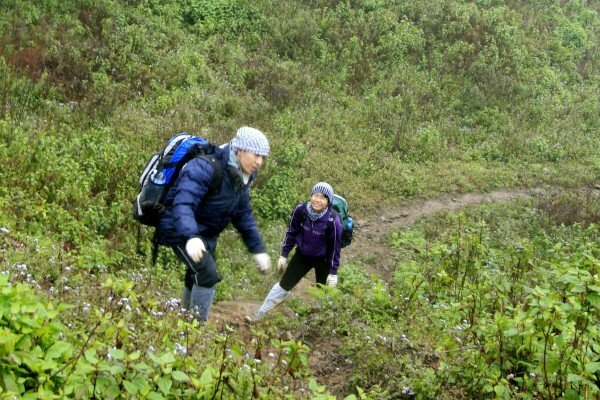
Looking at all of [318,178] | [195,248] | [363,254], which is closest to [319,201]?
[195,248]

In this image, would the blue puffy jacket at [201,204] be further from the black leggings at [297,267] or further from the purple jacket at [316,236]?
the black leggings at [297,267]

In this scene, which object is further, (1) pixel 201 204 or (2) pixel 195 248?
(1) pixel 201 204

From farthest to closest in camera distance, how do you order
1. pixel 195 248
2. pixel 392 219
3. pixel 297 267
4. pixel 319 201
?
pixel 392 219, pixel 297 267, pixel 319 201, pixel 195 248

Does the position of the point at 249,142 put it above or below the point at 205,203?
above

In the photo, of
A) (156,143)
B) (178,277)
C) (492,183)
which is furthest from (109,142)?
(492,183)

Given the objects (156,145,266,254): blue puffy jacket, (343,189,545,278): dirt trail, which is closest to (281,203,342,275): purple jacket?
(156,145,266,254): blue puffy jacket

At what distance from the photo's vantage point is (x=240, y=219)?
640 cm

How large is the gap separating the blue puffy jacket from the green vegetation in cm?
63

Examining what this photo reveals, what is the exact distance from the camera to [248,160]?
5.74m

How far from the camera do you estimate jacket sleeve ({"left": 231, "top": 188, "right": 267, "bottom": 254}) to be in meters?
Answer: 6.32

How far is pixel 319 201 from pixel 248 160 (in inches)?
77.7

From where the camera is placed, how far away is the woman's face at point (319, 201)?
7.55 metres

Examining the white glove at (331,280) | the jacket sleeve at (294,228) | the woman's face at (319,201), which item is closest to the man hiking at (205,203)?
the woman's face at (319,201)

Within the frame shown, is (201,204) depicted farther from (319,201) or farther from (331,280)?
(331,280)
